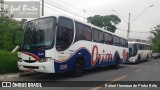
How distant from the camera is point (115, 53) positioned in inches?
862

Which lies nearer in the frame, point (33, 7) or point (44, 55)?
point (44, 55)

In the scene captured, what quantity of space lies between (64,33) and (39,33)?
4.18 ft

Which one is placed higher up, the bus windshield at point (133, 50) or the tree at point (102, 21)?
the tree at point (102, 21)

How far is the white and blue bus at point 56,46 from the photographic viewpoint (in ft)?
40.6

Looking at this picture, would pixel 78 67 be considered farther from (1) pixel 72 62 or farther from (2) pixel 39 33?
(2) pixel 39 33

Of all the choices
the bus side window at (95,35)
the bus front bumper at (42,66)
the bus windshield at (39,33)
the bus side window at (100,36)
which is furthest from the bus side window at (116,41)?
the bus front bumper at (42,66)

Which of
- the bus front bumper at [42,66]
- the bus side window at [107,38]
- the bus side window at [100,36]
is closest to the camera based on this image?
the bus front bumper at [42,66]

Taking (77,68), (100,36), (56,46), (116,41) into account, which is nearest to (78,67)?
(77,68)

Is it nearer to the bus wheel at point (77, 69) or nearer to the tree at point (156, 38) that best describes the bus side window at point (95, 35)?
the bus wheel at point (77, 69)

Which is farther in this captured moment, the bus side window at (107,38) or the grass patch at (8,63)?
the bus side window at (107,38)

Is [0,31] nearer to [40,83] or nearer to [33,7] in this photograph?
[40,83]

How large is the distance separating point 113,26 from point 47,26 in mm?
51942

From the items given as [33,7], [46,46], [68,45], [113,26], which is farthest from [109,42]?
[113,26]

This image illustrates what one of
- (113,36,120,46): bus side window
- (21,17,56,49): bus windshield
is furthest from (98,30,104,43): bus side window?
(21,17,56,49): bus windshield
